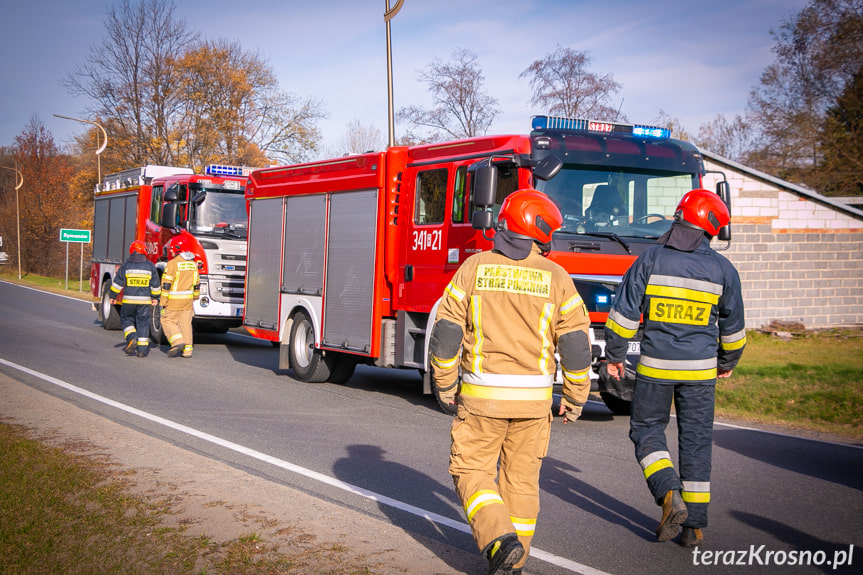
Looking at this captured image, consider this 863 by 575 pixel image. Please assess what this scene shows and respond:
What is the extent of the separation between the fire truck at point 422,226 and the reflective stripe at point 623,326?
10.6 feet

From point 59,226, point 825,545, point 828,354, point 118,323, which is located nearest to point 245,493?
point 825,545

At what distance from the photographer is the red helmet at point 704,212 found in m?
5.02

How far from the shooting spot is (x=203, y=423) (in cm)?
862

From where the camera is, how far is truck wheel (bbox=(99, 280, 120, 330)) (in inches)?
755

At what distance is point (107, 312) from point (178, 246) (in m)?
5.79

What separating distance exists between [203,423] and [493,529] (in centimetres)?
542

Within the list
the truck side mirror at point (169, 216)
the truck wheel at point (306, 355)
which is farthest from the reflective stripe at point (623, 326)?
the truck side mirror at point (169, 216)

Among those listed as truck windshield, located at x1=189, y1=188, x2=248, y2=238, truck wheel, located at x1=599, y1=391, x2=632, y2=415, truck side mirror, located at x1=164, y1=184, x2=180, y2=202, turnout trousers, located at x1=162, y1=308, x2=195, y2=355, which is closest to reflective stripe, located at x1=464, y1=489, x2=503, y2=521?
truck wheel, located at x1=599, y1=391, x2=632, y2=415

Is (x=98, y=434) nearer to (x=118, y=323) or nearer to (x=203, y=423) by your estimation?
(x=203, y=423)

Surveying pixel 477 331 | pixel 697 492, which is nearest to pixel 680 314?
pixel 697 492

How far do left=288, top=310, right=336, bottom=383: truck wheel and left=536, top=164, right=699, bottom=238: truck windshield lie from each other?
452 centimetres

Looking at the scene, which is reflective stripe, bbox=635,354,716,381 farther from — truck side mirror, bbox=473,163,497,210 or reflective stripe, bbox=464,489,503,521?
truck side mirror, bbox=473,163,497,210

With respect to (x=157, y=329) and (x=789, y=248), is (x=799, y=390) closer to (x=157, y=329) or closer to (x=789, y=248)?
(x=789, y=248)

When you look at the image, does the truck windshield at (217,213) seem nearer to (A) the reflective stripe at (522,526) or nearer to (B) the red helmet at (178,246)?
(B) the red helmet at (178,246)
